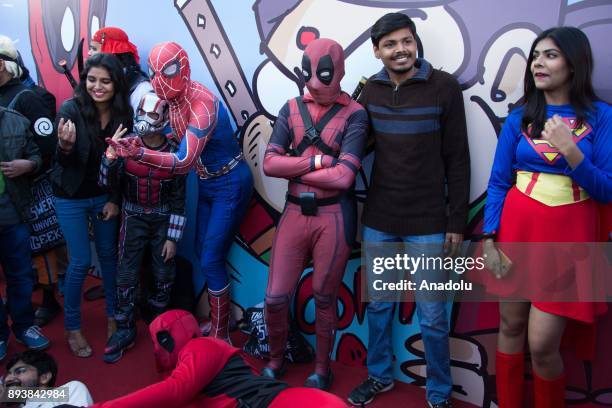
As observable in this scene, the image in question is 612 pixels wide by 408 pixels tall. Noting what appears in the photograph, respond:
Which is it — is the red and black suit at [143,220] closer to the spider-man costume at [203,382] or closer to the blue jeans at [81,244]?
the blue jeans at [81,244]

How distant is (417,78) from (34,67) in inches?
173

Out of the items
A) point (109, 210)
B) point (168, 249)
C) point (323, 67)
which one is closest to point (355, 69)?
point (323, 67)

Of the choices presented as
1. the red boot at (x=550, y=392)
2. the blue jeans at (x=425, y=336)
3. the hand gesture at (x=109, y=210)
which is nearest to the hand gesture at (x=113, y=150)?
the hand gesture at (x=109, y=210)

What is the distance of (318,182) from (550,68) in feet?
3.98

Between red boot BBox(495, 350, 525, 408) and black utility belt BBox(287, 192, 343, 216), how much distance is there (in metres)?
1.14

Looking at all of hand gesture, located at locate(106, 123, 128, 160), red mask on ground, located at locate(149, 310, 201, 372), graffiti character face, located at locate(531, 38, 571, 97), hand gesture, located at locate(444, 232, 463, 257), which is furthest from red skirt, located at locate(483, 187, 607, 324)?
hand gesture, located at locate(106, 123, 128, 160)

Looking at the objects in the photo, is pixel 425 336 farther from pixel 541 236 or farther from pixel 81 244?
pixel 81 244

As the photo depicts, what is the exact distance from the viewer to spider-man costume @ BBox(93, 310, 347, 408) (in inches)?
78.2

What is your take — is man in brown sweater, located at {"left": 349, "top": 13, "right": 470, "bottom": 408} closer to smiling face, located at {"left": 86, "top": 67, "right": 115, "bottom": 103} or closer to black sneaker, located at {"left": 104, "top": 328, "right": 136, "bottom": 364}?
smiling face, located at {"left": 86, "top": 67, "right": 115, "bottom": 103}

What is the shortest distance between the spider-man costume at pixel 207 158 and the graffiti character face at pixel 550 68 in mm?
1768

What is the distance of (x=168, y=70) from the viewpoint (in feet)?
10.4

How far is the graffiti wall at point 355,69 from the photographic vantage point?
271cm

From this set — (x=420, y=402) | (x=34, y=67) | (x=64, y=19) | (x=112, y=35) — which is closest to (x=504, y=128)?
(x=420, y=402)

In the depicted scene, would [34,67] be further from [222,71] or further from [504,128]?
[504,128]
